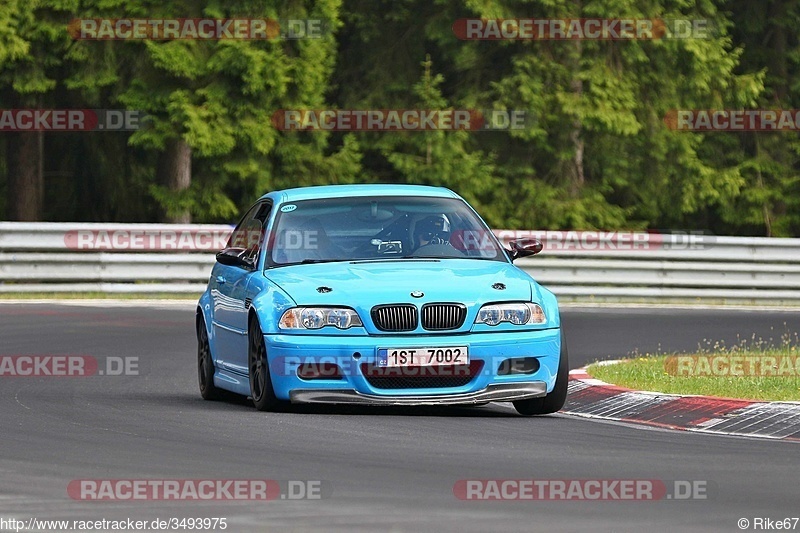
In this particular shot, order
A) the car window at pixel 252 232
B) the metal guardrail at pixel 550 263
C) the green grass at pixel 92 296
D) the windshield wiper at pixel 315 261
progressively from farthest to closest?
the metal guardrail at pixel 550 263 → the green grass at pixel 92 296 → the car window at pixel 252 232 → the windshield wiper at pixel 315 261

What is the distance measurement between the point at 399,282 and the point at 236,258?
5.34ft

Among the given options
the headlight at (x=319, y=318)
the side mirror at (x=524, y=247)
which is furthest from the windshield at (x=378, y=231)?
the headlight at (x=319, y=318)

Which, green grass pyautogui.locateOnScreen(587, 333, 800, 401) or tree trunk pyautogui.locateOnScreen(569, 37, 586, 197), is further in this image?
tree trunk pyautogui.locateOnScreen(569, 37, 586, 197)

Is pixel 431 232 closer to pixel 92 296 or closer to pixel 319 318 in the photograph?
pixel 319 318

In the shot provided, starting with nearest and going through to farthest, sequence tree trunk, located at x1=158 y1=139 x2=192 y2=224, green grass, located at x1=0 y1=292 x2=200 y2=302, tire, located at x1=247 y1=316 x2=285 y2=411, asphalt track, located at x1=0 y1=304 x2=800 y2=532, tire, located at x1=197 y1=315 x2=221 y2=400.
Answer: asphalt track, located at x1=0 y1=304 x2=800 y2=532 < tire, located at x1=247 y1=316 x2=285 y2=411 < tire, located at x1=197 y1=315 x2=221 y2=400 < green grass, located at x1=0 y1=292 x2=200 y2=302 < tree trunk, located at x1=158 y1=139 x2=192 y2=224

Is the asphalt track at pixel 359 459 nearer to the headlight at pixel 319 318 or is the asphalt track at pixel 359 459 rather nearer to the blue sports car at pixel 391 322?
the blue sports car at pixel 391 322

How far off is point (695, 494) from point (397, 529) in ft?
5.53

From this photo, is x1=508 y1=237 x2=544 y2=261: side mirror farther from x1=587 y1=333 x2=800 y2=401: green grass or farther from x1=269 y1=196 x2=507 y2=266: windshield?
x1=587 y1=333 x2=800 y2=401: green grass

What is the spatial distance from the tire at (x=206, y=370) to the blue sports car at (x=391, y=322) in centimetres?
72

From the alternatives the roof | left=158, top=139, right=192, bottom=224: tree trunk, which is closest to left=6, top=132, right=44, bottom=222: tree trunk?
left=158, top=139, right=192, bottom=224: tree trunk

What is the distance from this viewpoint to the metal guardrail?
24.8 metres

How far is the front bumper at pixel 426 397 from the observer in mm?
11539

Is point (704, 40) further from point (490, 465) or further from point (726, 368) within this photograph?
point (490, 465)

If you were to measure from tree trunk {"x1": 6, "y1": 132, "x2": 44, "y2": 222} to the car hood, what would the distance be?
71.6 ft
